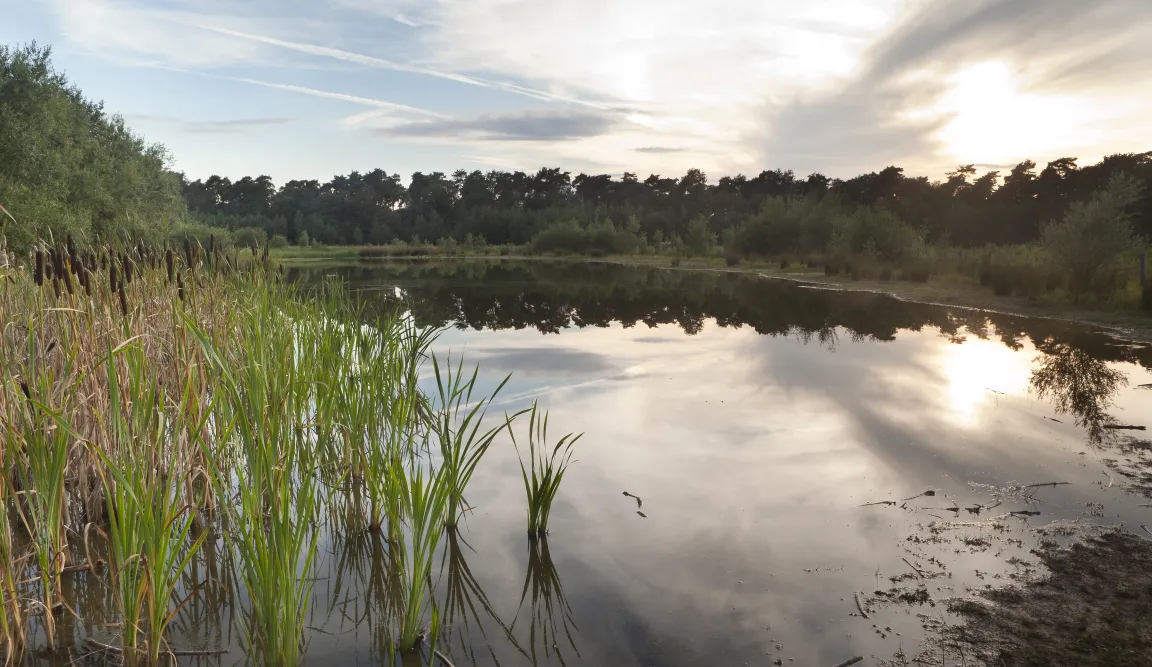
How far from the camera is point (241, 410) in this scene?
320 centimetres

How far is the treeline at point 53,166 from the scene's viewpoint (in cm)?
2298

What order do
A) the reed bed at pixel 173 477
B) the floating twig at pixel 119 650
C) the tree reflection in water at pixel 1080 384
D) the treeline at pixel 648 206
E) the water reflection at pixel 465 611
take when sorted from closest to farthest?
the reed bed at pixel 173 477
the floating twig at pixel 119 650
the water reflection at pixel 465 611
the tree reflection in water at pixel 1080 384
the treeline at pixel 648 206

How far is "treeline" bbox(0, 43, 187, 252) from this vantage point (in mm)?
22984

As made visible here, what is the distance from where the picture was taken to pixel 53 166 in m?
24.6

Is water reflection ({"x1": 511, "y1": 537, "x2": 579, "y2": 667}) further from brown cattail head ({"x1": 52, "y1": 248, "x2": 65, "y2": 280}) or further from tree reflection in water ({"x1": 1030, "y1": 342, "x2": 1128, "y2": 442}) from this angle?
tree reflection in water ({"x1": 1030, "y1": 342, "x2": 1128, "y2": 442})

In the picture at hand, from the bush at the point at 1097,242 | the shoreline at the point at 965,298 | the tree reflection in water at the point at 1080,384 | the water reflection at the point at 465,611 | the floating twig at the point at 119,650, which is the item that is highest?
the bush at the point at 1097,242

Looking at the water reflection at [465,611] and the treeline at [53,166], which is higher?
the treeline at [53,166]

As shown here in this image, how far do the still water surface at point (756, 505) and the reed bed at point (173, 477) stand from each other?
1.00ft

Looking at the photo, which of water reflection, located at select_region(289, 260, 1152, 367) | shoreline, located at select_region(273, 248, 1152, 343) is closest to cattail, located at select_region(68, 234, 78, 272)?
water reflection, located at select_region(289, 260, 1152, 367)

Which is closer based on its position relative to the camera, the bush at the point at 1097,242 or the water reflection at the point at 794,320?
the water reflection at the point at 794,320

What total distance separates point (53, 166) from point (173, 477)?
2842 centimetres

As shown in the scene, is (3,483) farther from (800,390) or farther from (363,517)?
(800,390)

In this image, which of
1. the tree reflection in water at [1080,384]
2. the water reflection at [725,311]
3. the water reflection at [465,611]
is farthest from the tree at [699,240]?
the water reflection at [465,611]

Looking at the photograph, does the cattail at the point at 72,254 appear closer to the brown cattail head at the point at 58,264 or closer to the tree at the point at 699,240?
the brown cattail head at the point at 58,264
